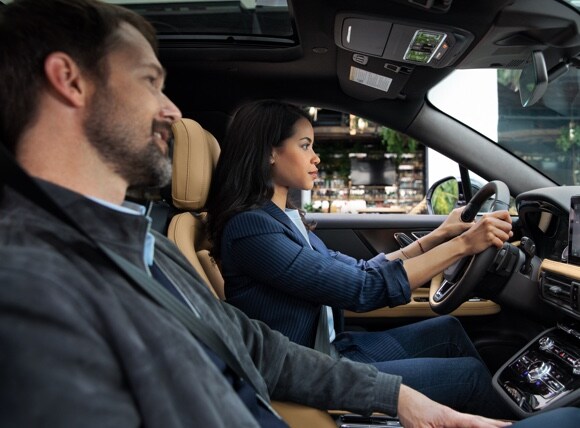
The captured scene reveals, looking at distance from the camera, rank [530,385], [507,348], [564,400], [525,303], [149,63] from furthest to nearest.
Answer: [507,348]
[525,303]
[530,385]
[564,400]
[149,63]

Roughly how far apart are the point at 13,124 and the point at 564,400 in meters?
1.28

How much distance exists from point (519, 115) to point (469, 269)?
1184 millimetres

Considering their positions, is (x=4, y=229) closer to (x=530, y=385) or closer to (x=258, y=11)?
(x=530, y=385)

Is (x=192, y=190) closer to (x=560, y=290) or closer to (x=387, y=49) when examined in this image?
(x=387, y=49)

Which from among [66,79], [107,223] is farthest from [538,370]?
[66,79]

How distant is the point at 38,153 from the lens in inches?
27.8

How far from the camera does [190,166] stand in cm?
155

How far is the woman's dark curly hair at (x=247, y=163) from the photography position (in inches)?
60.6

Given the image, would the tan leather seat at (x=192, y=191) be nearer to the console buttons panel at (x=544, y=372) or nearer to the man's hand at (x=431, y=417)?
the man's hand at (x=431, y=417)

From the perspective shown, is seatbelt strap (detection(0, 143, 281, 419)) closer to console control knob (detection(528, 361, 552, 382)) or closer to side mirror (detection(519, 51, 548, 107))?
console control knob (detection(528, 361, 552, 382))

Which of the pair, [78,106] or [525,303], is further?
[525,303]

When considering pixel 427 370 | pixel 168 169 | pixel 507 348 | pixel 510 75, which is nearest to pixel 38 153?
pixel 168 169

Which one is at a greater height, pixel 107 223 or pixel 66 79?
pixel 66 79

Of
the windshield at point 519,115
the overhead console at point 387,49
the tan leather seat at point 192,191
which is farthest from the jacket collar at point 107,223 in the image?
the windshield at point 519,115
